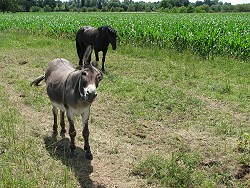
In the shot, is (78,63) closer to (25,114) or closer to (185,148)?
(25,114)

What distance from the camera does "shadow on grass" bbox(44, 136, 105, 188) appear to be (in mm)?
4742

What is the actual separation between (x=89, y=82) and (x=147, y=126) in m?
2.94

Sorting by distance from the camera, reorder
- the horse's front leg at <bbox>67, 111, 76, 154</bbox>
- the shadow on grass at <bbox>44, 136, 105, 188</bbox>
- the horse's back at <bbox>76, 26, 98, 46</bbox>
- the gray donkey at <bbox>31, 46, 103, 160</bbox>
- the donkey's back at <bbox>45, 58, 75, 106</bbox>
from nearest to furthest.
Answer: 1. the gray donkey at <bbox>31, 46, 103, 160</bbox>
2. the shadow on grass at <bbox>44, 136, 105, 188</bbox>
3. the horse's front leg at <bbox>67, 111, 76, 154</bbox>
4. the donkey's back at <bbox>45, 58, 75, 106</bbox>
5. the horse's back at <bbox>76, 26, 98, 46</bbox>

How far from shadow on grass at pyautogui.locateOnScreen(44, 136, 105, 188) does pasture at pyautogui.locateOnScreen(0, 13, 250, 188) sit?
0.02m

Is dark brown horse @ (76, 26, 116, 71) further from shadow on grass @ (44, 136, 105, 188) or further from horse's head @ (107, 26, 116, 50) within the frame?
shadow on grass @ (44, 136, 105, 188)

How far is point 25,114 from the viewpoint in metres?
7.18

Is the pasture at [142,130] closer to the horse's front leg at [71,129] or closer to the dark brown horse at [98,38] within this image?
the horse's front leg at [71,129]

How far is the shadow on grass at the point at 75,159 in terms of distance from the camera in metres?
4.74

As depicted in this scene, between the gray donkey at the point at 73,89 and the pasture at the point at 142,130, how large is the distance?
572 millimetres

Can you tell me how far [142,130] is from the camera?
21.8 ft

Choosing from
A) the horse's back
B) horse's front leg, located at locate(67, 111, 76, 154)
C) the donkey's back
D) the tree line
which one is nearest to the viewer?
horse's front leg, located at locate(67, 111, 76, 154)

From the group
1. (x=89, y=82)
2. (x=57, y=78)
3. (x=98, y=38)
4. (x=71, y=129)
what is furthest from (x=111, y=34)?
(x=89, y=82)

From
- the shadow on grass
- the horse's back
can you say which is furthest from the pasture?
the horse's back

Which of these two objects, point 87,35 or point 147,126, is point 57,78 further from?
point 87,35
